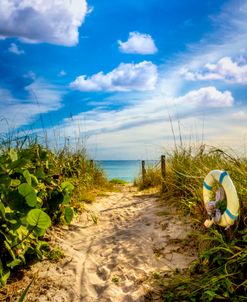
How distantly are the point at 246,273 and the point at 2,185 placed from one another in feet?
6.81

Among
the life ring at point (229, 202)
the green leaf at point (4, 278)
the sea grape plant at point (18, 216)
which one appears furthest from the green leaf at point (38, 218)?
the life ring at point (229, 202)

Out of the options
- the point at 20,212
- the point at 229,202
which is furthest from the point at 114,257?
the point at 229,202

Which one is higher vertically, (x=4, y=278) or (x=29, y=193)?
(x=29, y=193)

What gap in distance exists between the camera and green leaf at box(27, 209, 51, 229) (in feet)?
9.79

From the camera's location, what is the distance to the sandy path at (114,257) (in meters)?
3.21

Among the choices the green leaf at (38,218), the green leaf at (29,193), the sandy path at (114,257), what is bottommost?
the sandy path at (114,257)

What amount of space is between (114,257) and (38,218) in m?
1.24

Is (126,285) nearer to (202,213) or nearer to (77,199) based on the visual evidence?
(202,213)

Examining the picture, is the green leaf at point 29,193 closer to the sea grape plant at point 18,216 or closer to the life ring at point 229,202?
the sea grape plant at point 18,216

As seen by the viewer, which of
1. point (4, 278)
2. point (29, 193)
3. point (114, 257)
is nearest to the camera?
point (29, 193)

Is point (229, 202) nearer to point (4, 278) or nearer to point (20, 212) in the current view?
point (20, 212)

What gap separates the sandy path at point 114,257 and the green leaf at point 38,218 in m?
0.64

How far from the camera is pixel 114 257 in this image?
393 cm

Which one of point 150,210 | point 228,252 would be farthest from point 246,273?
point 150,210
